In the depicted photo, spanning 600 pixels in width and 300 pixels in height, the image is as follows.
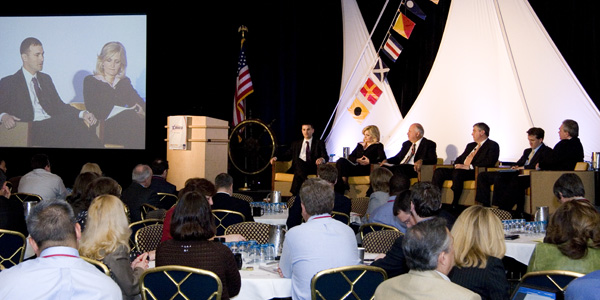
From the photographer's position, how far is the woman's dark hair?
325 cm

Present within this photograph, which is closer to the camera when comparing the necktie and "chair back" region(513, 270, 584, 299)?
"chair back" region(513, 270, 584, 299)

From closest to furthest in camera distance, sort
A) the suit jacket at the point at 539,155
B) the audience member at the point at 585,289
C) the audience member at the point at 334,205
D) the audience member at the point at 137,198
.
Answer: the audience member at the point at 585,289 < the audience member at the point at 334,205 < the audience member at the point at 137,198 < the suit jacket at the point at 539,155

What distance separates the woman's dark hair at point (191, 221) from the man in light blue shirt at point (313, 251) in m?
0.43

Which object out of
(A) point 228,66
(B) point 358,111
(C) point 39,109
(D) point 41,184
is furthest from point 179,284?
(A) point 228,66

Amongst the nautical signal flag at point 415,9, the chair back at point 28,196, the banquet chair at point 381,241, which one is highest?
the nautical signal flag at point 415,9

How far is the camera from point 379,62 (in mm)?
11523

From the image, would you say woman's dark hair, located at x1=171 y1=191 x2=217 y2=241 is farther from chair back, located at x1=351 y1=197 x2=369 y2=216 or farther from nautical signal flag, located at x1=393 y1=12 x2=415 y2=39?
nautical signal flag, located at x1=393 y1=12 x2=415 y2=39

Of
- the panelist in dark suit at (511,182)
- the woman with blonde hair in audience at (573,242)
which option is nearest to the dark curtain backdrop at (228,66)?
the panelist in dark suit at (511,182)

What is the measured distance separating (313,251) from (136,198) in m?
3.01

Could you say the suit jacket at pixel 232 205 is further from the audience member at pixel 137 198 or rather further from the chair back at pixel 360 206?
the chair back at pixel 360 206

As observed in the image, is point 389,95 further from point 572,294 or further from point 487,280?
point 572,294

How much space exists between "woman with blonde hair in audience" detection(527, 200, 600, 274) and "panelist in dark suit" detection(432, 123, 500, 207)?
5.65 m

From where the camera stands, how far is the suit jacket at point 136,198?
19.6ft

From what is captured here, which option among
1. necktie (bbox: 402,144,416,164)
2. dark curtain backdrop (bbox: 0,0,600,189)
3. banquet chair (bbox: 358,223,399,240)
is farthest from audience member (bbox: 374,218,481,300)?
dark curtain backdrop (bbox: 0,0,600,189)
